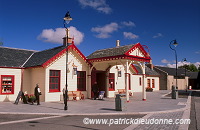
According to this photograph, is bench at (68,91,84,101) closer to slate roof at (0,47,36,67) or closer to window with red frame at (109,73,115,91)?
window with red frame at (109,73,115,91)

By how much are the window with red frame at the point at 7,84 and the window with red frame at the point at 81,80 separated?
5.73 metres

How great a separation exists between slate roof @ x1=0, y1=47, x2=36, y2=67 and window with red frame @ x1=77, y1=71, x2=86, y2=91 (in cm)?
528

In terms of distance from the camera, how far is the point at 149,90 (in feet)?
114

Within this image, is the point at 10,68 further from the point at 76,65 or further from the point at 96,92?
the point at 96,92

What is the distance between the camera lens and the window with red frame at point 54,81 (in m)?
17.4

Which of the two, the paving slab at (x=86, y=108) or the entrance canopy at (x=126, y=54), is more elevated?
the entrance canopy at (x=126, y=54)

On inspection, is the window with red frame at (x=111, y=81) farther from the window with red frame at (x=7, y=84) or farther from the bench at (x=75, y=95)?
the window with red frame at (x=7, y=84)

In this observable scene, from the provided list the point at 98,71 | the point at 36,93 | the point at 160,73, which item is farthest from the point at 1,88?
the point at 160,73

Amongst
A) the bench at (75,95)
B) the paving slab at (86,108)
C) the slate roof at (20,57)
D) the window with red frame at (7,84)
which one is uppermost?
→ the slate roof at (20,57)

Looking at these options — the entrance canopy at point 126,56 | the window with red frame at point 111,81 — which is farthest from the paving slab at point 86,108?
the window with red frame at point 111,81

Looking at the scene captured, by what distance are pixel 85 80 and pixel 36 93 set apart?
20.0 ft

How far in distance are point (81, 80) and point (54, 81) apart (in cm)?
316

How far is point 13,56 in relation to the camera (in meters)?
19.1

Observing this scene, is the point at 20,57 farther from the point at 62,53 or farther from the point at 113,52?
the point at 113,52
